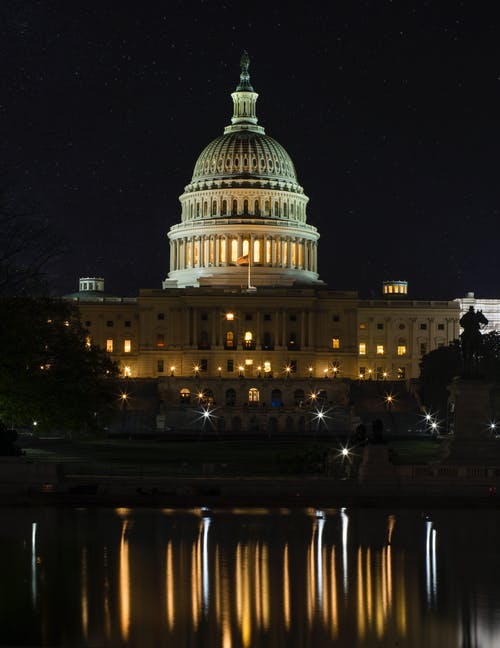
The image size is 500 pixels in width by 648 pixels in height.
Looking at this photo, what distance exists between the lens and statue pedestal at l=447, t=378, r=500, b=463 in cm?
6269

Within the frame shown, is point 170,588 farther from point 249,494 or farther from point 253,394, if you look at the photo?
point 253,394

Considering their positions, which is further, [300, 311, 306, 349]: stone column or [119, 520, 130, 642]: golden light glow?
[300, 311, 306, 349]: stone column

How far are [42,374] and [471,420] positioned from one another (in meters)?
21.2

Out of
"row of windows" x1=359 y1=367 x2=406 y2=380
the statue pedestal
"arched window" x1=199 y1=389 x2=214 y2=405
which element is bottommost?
the statue pedestal

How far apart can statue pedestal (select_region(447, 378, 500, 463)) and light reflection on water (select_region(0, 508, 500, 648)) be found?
1234cm

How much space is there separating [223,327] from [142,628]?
158 metres

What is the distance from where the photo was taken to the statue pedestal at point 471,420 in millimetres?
62688

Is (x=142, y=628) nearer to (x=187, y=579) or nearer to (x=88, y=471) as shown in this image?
(x=187, y=579)

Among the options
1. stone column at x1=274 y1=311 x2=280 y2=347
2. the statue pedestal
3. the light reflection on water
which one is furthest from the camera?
stone column at x1=274 y1=311 x2=280 y2=347

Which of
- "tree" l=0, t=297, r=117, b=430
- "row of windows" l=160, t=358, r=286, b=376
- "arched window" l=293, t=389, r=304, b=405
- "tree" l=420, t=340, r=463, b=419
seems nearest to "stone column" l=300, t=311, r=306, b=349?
"row of windows" l=160, t=358, r=286, b=376

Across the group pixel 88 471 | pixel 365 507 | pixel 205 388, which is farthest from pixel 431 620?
pixel 205 388

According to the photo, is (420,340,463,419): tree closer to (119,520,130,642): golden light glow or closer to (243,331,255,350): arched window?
(243,331,255,350): arched window

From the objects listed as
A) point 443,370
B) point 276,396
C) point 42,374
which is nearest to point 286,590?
point 42,374

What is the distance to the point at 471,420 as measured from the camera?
63.3 m
